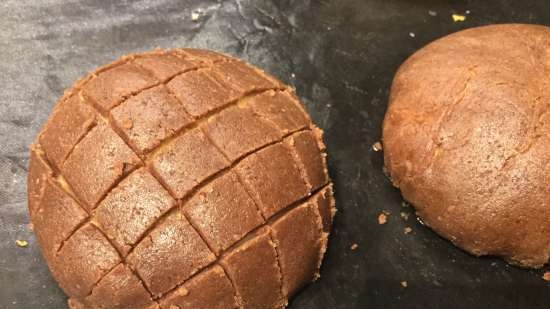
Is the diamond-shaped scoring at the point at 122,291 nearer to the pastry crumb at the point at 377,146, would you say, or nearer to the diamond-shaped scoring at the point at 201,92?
the diamond-shaped scoring at the point at 201,92

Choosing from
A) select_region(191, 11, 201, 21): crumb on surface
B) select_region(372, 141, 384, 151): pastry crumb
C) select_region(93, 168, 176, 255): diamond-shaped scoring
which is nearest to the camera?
select_region(93, 168, 176, 255): diamond-shaped scoring

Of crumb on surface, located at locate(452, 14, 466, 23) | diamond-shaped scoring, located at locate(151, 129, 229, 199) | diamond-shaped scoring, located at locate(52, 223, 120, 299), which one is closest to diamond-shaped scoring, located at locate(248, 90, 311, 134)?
diamond-shaped scoring, located at locate(151, 129, 229, 199)

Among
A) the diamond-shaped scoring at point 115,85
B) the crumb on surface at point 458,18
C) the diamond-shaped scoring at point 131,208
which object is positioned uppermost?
the diamond-shaped scoring at point 115,85

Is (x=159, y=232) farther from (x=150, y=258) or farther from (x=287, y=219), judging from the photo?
(x=287, y=219)

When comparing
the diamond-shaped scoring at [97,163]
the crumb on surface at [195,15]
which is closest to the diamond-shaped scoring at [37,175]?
the diamond-shaped scoring at [97,163]

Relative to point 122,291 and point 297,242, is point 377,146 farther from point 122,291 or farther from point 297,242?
point 122,291

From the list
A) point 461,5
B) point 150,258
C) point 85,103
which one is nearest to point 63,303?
point 150,258

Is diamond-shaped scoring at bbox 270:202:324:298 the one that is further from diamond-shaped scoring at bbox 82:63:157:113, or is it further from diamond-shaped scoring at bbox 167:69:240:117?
diamond-shaped scoring at bbox 82:63:157:113
